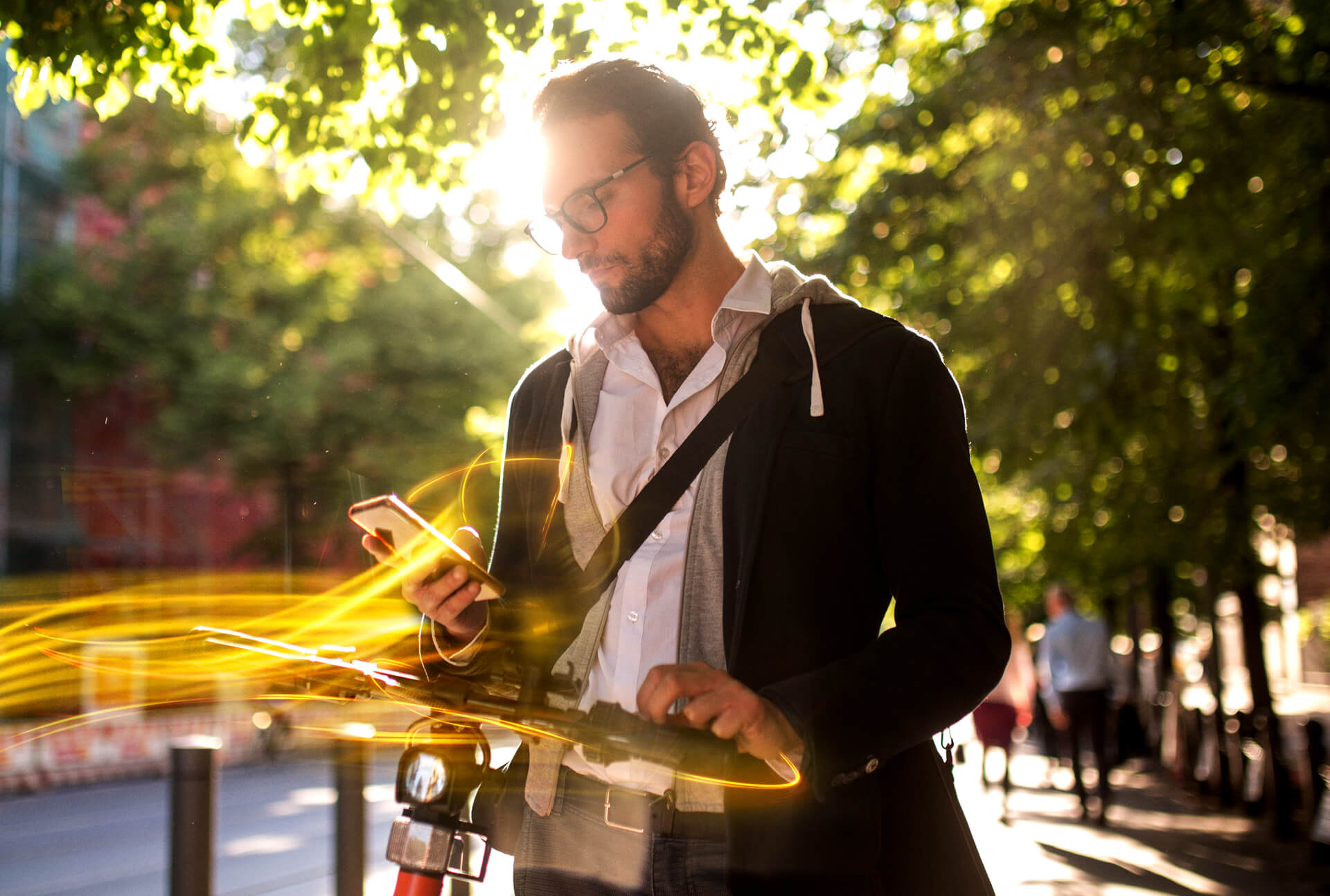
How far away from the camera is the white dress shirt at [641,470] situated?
2082 millimetres

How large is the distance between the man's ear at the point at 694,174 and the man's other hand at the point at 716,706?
3.42ft

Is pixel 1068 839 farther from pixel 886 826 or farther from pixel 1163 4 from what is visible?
pixel 886 826

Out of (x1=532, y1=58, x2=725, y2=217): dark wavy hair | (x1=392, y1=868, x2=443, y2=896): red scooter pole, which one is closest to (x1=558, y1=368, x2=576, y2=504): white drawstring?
Answer: (x1=532, y1=58, x2=725, y2=217): dark wavy hair

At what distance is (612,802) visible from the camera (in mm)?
2039

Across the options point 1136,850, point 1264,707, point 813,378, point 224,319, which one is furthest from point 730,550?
point 224,319

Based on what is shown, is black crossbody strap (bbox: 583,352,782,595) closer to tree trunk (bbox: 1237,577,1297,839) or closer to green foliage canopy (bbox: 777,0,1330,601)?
green foliage canopy (bbox: 777,0,1330,601)

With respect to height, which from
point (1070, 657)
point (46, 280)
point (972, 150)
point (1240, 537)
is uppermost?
point (46, 280)

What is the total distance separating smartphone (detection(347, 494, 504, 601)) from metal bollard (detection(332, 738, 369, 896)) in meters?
3.66

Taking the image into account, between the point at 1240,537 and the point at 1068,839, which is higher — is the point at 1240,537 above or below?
above

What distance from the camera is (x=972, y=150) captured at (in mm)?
9617

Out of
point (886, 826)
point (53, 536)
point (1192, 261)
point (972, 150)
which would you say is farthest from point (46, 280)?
point (886, 826)

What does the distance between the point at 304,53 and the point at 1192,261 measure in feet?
19.4

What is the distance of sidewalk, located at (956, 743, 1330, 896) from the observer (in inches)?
337

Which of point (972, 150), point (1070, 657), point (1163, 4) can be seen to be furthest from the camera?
point (1070, 657)
